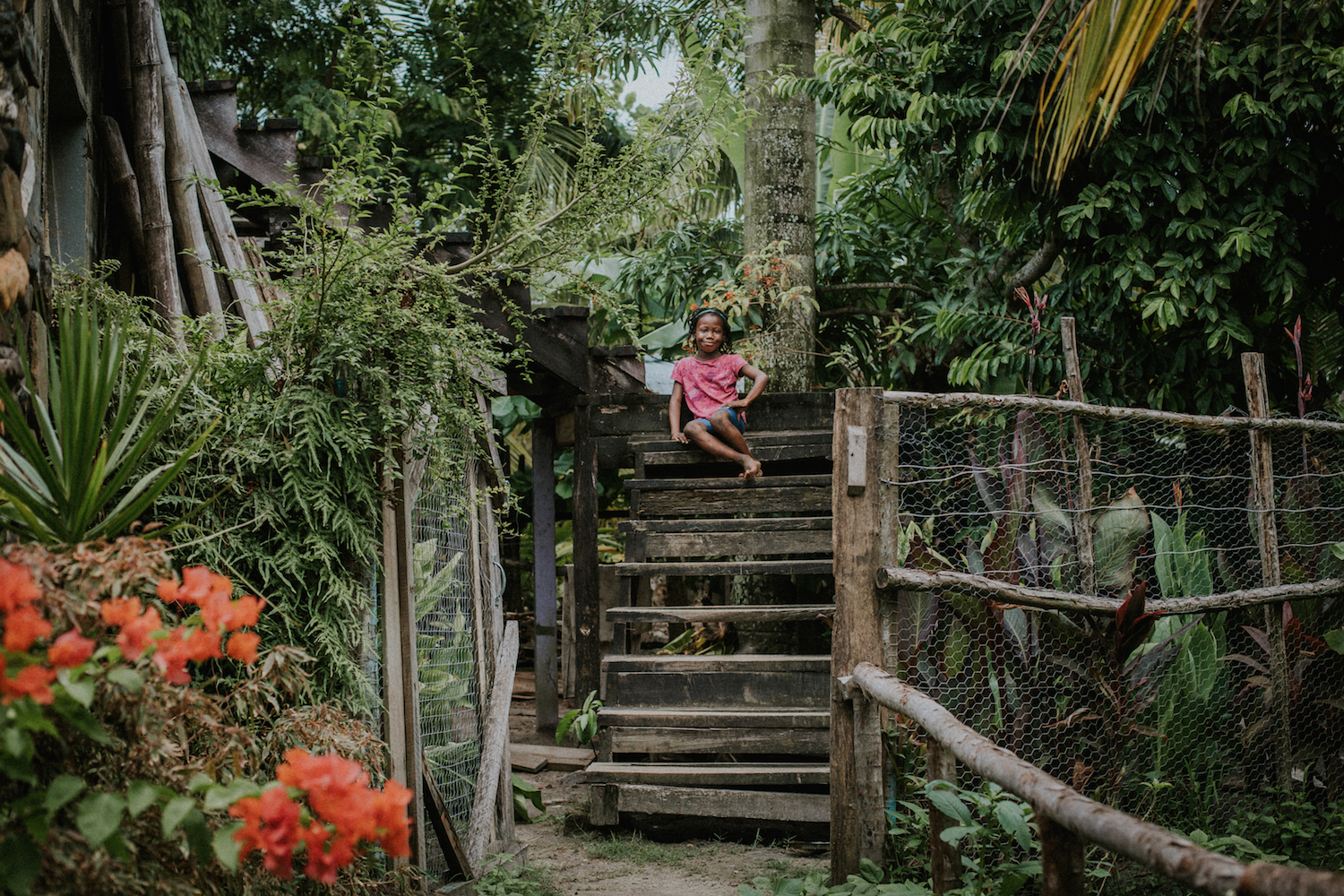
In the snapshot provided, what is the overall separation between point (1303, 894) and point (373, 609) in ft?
A: 8.22

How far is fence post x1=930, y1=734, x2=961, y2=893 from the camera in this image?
2564 millimetres

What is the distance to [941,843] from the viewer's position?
8.40 feet

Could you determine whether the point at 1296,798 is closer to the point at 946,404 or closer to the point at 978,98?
the point at 946,404

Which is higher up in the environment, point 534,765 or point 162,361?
point 162,361

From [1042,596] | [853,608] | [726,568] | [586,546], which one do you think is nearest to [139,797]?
[853,608]

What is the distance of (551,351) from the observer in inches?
247

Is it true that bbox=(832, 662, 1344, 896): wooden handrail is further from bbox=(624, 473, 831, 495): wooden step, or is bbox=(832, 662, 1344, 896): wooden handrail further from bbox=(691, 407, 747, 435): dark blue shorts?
bbox=(691, 407, 747, 435): dark blue shorts

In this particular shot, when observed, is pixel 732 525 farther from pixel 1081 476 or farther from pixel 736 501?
pixel 1081 476

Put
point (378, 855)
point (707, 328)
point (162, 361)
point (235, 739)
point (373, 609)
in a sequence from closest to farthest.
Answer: point (235, 739), point (162, 361), point (378, 855), point (373, 609), point (707, 328)

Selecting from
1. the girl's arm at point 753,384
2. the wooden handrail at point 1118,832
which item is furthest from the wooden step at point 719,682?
the wooden handrail at point 1118,832

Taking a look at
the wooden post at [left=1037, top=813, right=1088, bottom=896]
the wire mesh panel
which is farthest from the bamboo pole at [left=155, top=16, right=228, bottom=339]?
the wooden post at [left=1037, top=813, right=1088, bottom=896]

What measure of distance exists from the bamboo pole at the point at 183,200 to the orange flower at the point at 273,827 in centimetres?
284

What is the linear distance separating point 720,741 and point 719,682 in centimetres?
30

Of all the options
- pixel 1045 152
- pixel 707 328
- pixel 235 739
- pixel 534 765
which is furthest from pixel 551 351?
pixel 235 739
